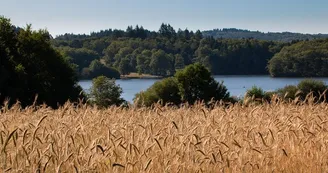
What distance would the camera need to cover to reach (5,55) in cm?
→ 4647

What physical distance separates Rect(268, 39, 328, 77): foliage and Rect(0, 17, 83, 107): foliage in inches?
5079

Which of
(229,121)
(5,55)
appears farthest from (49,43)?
(229,121)

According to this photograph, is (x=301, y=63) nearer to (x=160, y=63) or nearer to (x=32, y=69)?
(x=160, y=63)

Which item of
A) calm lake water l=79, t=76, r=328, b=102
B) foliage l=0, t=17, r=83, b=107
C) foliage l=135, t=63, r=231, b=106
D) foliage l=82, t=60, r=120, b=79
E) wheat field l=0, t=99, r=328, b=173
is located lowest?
calm lake water l=79, t=76, r=328, b=102

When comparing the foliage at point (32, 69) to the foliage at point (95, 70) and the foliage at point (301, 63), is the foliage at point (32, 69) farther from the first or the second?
the foliage at point (301, 63)

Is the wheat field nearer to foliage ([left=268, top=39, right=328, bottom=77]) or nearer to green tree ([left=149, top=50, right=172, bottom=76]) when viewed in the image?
foliage ([left=268, top=39, right=328, bottom=77])

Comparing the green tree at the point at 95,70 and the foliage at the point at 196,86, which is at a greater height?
the foliage at the point at 196,86

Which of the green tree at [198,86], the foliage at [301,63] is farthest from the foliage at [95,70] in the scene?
the green tree at [198,86]

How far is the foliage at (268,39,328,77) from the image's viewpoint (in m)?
168

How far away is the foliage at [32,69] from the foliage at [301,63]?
128995 mm

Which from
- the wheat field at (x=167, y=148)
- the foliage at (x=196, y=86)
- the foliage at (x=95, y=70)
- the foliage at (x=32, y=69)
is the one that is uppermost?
the wheat field at (x=167, y=148)

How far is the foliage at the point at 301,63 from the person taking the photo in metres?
168

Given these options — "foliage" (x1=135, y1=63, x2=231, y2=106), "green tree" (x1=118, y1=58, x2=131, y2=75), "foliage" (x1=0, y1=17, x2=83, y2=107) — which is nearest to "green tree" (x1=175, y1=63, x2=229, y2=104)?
"foliage" (x1=135, y1=63, x2=231, y2=106)

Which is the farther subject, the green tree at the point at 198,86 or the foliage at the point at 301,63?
the foliage at the point at 301,63
